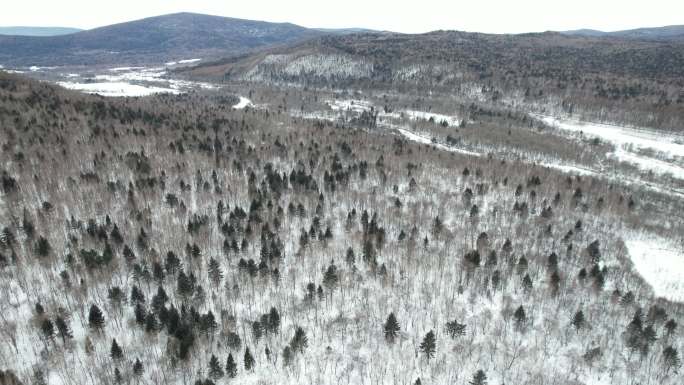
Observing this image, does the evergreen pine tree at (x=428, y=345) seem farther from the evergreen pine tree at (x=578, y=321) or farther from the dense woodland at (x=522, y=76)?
the dense woodland at (x=522, y=76)

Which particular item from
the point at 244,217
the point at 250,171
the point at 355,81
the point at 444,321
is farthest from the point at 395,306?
the point at 355,81

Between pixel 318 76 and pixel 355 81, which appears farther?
pixel 318 76

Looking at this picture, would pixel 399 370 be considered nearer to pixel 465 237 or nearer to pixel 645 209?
pixel 465 237

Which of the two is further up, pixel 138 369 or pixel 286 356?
pixel 138 369

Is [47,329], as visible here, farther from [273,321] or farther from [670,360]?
[670,360]

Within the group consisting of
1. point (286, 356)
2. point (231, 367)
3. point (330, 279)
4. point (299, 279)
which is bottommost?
point (286, 356)

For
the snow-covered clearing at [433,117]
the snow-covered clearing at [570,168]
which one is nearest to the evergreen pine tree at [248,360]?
the snow-covered clearing at [570,168]

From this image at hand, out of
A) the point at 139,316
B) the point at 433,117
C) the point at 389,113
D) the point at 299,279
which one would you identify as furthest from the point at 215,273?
the point at 389,113
